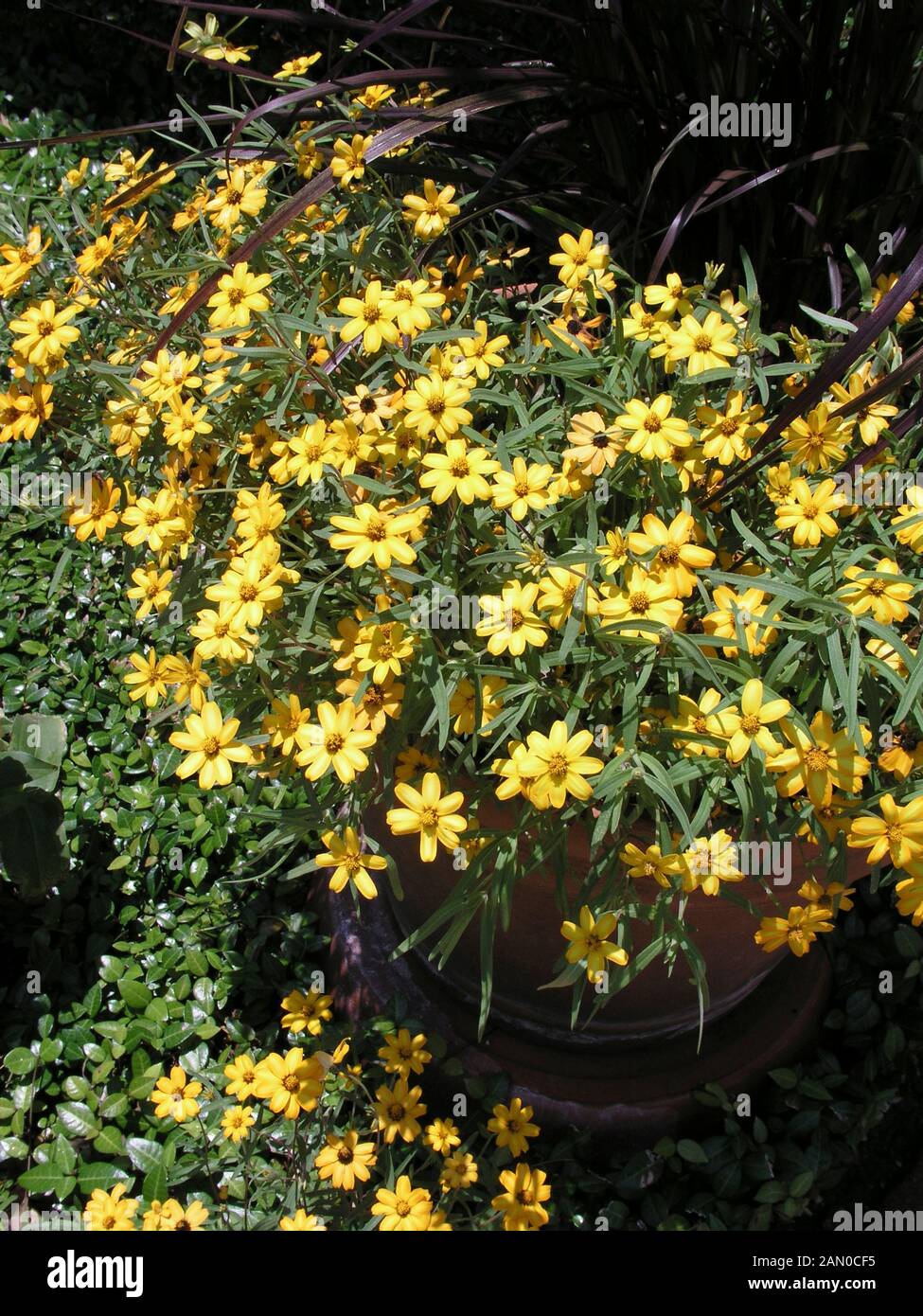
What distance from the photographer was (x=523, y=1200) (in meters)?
1.42

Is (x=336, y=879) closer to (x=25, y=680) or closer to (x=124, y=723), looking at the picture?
(x=124, y=723)

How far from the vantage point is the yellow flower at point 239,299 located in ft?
4.48

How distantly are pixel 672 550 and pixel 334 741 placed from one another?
1.46 feet

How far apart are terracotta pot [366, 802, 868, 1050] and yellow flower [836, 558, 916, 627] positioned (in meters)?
0.36

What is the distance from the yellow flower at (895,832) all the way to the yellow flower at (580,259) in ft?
2.65

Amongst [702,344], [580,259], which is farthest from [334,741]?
[580,259]

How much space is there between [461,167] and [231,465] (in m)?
0.82

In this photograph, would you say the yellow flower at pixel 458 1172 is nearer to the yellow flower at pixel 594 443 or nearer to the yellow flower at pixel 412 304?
the yellow flower at pixel 594 443

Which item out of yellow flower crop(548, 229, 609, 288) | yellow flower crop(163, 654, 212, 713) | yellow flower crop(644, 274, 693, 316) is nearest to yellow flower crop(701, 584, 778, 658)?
yellow flower crop(644, 274, 693, 316)

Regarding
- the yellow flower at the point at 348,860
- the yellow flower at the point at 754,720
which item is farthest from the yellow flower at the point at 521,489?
the yellow flower at the point at 348,860

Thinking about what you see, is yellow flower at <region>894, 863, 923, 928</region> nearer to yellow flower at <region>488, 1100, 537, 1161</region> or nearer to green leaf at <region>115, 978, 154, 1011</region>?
yellow flower at <region>488, 1100, 537, 1161</region>

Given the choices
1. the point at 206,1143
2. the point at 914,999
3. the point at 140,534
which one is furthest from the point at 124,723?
the point at 914,999

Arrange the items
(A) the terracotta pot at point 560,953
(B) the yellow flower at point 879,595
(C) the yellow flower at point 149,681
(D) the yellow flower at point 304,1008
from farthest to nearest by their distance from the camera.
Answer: (D) the yellow flower at point 304,1008 < (A) the terracotta pot at point 560,953 < (C) the yellow flower at point 149,681 < (B) the yellow flower at point 879,595

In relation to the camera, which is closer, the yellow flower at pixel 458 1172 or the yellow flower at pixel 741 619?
the yellow flower at pixel 741 619
